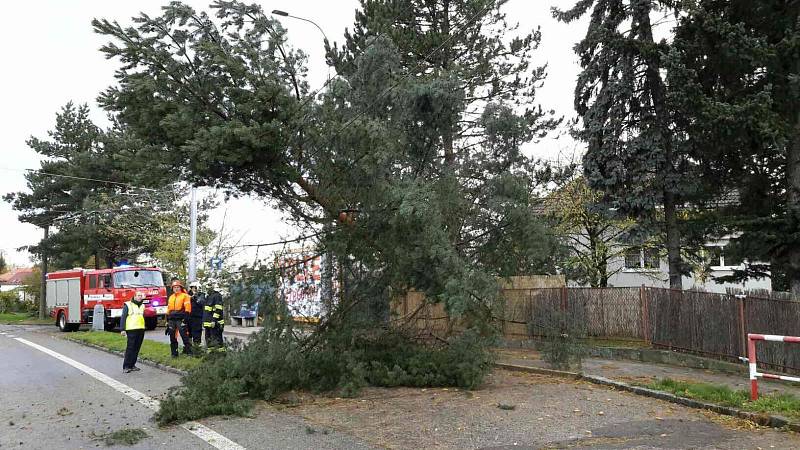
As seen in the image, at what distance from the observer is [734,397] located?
Answer: 8.29 metres

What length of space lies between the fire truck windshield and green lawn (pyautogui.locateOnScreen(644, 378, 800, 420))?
2213 centimetres

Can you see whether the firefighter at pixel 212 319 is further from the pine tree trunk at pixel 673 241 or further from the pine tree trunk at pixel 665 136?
the pine tree trunk at pixel 673 241

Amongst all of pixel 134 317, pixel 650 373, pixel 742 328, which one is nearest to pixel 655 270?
pixel 742 328

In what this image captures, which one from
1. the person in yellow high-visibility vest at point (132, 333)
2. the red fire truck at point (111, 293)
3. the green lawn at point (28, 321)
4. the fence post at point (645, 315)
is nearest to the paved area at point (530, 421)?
the fence post at point (645, 315)

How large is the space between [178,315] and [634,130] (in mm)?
11663

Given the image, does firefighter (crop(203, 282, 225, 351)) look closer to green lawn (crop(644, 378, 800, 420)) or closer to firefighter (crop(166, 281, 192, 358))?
firefighter (crop(166, 281, 192, 358))

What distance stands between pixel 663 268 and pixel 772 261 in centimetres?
1263

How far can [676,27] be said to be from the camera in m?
14.7

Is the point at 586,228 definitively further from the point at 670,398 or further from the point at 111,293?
the point at 111,293

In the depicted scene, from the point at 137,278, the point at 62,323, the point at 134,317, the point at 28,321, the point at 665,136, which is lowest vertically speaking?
the point at 28,321

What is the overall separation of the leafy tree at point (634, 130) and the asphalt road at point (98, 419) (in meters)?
10.7

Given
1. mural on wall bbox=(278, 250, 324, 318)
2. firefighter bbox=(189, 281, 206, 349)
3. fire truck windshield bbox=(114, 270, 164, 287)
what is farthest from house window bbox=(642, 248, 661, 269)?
fire truck windshield bbox=(114, 270, 164, 287)

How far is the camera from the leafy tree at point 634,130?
15078mm

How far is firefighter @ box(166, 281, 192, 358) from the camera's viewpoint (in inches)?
562
